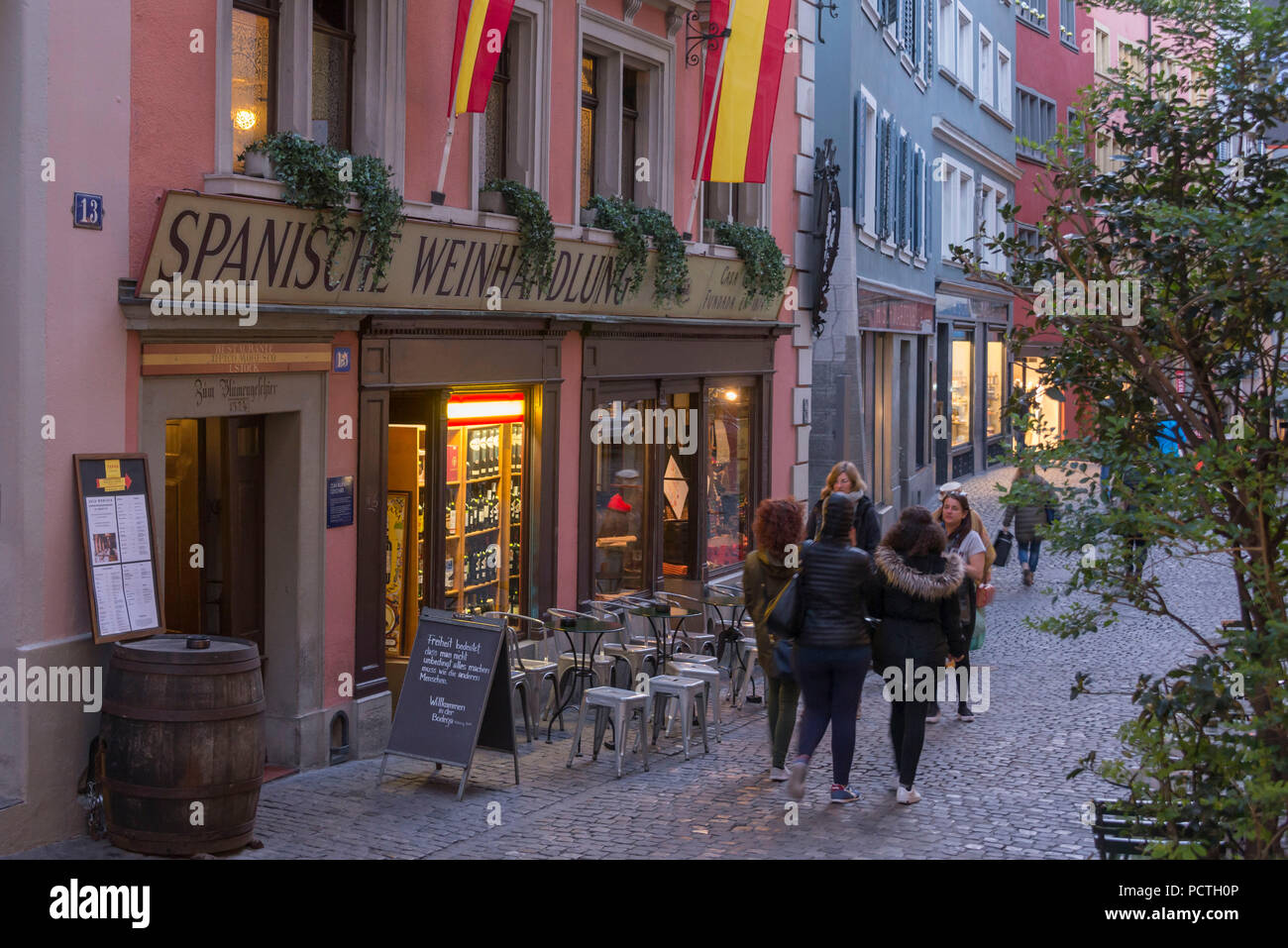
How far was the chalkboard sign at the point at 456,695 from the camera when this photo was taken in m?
9.06

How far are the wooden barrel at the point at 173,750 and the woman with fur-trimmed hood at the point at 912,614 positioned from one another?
3.65 meters

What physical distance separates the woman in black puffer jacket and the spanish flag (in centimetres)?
616

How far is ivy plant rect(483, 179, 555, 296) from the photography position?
11422 mm

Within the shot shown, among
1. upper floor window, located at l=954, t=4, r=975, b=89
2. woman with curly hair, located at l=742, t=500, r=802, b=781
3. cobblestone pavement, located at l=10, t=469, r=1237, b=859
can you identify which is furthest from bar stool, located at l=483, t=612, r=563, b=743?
upper floor window, located at l=954, t=4, r=975, b=89

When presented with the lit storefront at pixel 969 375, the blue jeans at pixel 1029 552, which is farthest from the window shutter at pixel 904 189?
the blue jeans at pixel 1029 552

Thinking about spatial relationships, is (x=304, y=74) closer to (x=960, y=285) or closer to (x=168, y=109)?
(x=168, y=109)

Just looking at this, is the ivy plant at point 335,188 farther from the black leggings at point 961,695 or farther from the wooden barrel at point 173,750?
the black leggings at point 961,695

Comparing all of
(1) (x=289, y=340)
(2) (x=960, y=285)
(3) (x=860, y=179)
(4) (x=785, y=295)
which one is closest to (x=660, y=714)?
(1) (x=289, y=340)

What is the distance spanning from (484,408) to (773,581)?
3183mm

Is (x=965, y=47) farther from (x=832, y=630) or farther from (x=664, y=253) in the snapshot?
(x=832, y=630)

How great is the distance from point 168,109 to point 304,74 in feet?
4.17

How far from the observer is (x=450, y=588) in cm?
1159

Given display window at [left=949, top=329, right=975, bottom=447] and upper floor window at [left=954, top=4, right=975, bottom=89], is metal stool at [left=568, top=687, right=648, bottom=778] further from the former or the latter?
display window at [left=949, top=329, right=975, bottom=447]

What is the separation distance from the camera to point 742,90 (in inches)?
555
